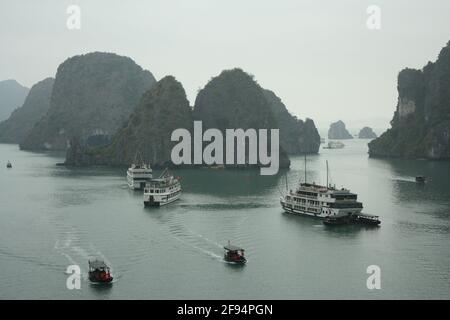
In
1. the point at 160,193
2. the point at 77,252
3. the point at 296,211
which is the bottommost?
the point at 77,252

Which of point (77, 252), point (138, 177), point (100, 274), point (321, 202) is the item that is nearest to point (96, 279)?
point (100, 274)

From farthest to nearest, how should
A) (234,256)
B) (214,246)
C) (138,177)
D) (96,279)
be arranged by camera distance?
(138,177)
(214,246)
(234,256)
(96,279)

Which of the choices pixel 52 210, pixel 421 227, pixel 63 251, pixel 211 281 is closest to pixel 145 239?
pixel 63 251

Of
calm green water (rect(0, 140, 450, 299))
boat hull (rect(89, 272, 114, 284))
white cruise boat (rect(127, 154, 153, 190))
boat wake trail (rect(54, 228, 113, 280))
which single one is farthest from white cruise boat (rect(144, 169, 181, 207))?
boat hull (rect(89, 272, 114, 284))

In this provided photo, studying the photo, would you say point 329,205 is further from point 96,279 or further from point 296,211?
point 96,279

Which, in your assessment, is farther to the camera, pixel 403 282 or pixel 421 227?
pixel 421 227
